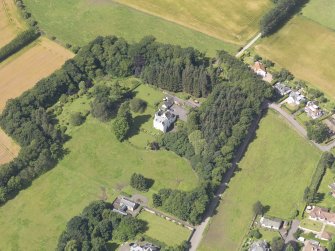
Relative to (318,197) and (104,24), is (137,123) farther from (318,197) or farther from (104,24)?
(318,197)

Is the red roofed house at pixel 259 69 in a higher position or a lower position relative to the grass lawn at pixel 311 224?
higher

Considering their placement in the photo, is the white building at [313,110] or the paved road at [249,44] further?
the paved road at [249,44]

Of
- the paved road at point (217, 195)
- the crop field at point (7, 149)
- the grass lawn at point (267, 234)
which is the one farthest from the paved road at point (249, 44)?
the crop field at point (7, 149)

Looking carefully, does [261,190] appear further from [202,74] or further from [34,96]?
[34,96]

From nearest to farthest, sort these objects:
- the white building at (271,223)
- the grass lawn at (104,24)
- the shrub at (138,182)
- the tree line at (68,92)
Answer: the white building at (271,223)
the shrub at (138,182)
the tree line at (68,92)
the grass lawn at (104,24)

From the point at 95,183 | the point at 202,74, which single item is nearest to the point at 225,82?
the point at 202,74

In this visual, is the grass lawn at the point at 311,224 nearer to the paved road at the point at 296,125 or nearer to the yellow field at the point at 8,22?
the paved road at the point at 296,125
